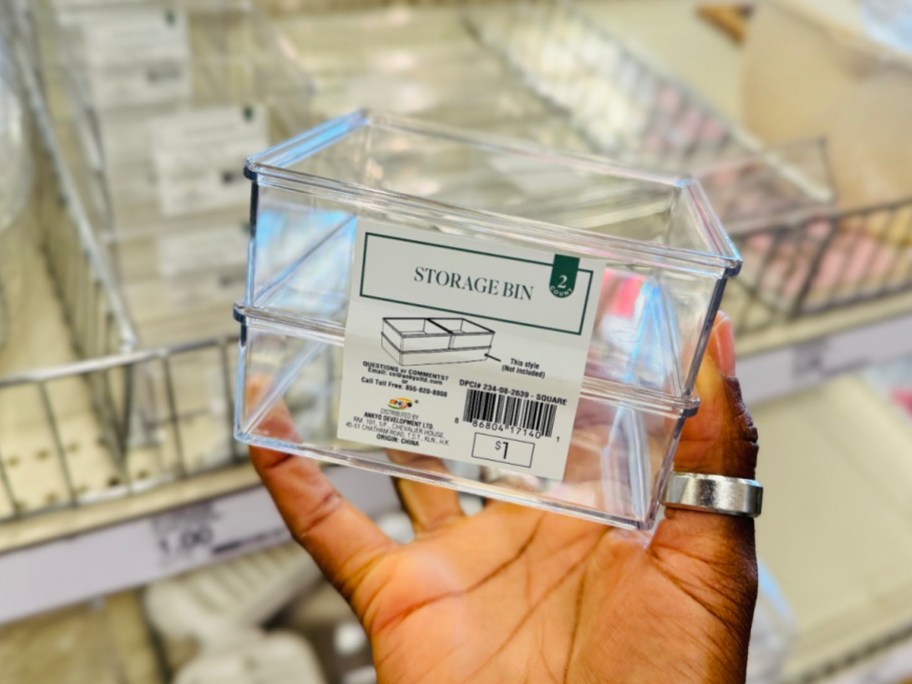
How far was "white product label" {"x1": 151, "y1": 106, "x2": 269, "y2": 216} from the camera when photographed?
86cm

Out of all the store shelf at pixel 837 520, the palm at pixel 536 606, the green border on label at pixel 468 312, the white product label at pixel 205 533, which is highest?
the green border on label at pixel 468 312

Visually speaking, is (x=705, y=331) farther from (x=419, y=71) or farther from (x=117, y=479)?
(x=419, y=71)

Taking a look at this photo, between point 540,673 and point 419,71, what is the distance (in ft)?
3.06

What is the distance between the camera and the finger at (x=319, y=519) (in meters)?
0.58

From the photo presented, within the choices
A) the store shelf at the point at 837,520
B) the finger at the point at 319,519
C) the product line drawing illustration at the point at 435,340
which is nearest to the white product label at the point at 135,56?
the finger at the point at 319,519

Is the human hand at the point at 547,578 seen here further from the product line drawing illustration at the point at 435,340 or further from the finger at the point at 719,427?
the product line drawing illustration at the point at 435,340

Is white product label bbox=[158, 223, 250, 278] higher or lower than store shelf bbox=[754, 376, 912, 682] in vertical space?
higher

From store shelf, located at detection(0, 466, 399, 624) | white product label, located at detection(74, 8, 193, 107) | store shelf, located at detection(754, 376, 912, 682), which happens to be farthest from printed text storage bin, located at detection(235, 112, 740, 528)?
store shelf, located at detection(754, 376, 912, 682)

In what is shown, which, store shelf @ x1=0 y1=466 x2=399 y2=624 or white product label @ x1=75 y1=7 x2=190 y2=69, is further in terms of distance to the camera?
white product label @ x1=75 y1=7 x2=190 y2=69

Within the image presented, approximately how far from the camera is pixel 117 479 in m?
0.72

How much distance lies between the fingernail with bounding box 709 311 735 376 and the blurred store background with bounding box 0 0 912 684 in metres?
0.34

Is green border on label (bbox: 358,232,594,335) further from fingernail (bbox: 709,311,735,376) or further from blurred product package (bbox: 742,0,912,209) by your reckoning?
blurred product package (bbox: 742,0,912,209)

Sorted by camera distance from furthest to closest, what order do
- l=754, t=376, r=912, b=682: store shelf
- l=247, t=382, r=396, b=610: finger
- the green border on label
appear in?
l=754, t=376, r=912, b=682: store shelf → l=247, t=382, r=396, b=610: finger → the green border on label

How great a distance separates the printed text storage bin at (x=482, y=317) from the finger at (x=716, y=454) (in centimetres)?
2
